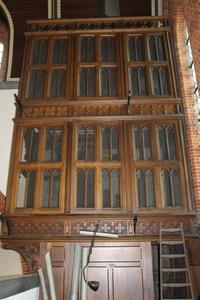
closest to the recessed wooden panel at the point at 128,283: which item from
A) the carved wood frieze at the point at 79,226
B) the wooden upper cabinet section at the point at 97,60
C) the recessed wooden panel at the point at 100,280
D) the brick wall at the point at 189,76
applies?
the recessed wooden panel at the point at 100,280

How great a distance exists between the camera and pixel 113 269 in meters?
4.68

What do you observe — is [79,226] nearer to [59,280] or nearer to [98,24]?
[59,280]

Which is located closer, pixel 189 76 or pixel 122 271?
pixel 122 271

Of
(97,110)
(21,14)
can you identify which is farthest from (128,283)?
(21,14)

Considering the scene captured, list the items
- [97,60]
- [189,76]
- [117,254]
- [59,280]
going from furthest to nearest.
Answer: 1. [97,60]
2. [189,76]
3. [117,254]
4. [59,280]

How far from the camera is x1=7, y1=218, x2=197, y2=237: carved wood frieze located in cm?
489

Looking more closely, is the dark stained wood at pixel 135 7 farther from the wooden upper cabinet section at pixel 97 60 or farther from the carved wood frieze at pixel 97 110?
the carved wood frieze at pixel 97 110

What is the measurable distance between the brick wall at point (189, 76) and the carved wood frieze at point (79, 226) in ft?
2.38

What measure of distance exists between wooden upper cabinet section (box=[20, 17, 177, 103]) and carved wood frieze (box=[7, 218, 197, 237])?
2156 millimetres

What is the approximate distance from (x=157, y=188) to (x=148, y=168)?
0.36 metres

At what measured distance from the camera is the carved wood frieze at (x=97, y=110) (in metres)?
5.79

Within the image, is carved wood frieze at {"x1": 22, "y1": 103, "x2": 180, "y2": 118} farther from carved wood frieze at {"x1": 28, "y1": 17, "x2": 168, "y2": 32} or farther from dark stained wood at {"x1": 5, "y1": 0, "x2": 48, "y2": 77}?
dark stained wood at {"x1": 5, "y1": 0, "x2": 48, "y2": 77}

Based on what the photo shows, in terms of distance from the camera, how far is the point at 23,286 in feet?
12.0

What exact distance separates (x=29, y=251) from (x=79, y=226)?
0.79 meters
